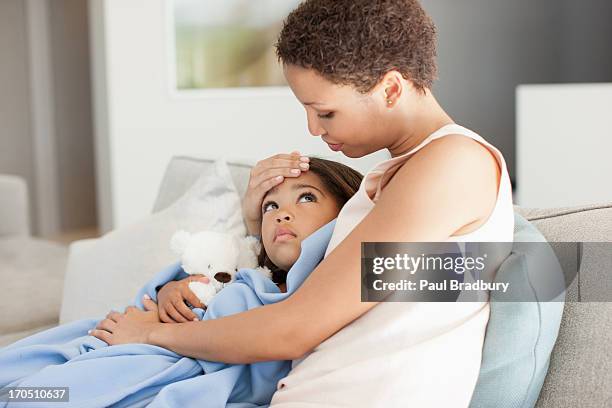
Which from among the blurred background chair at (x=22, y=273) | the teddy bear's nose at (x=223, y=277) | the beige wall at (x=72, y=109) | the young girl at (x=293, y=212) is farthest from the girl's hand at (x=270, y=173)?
the beige wall at (x=72, y=109)

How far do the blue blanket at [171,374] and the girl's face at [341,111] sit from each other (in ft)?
0.54

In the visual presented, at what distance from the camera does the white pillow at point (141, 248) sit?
1927 millimetres

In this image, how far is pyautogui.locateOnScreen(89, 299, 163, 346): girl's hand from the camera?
4.55ft

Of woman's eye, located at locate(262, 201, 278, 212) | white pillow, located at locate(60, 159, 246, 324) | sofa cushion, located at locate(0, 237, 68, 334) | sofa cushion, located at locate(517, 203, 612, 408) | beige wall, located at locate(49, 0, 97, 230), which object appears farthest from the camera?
beige wall, located at locate(49, 0, 97, 230)

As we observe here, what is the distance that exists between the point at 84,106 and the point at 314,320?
19.5 ft

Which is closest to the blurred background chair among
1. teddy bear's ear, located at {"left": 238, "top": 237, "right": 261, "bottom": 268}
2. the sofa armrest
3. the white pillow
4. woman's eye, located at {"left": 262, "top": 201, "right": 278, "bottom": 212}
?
the sofa armrest

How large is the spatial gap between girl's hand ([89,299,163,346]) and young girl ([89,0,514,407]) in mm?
263

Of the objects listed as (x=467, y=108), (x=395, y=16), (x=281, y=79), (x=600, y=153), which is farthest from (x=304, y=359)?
(x=467, y=108)

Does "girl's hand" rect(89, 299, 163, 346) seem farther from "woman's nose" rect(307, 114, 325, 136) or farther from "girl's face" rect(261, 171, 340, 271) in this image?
"woman's nose" rect(307, 114, 325, 136)

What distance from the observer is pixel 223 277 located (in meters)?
1.55

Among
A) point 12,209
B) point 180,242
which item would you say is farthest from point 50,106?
point 180,242

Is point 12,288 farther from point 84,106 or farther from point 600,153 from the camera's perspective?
point 84,106

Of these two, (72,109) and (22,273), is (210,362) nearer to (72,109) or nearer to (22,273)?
(22,273)

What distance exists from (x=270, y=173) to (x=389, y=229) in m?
0.46
